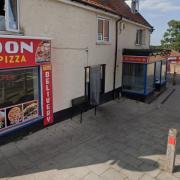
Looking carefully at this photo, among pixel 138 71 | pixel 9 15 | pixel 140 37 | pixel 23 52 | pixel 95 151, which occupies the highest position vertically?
pixel 140 37

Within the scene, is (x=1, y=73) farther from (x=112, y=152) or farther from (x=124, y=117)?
(x=124, y=117)

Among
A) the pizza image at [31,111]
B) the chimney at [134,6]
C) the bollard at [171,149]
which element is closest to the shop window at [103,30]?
the pizza image at [31,111]

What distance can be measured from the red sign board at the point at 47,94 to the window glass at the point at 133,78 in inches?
271

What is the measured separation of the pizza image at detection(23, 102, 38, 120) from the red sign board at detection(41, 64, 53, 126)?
0.35 meters

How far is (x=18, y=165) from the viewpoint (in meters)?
5.76

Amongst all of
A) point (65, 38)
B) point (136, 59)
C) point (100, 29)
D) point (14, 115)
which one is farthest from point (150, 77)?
point (14, 115)

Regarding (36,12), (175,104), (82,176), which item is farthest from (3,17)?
(175,104)

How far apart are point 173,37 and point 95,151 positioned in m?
48.3

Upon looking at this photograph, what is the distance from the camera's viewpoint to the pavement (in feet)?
18.1

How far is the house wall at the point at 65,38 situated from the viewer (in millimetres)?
7117

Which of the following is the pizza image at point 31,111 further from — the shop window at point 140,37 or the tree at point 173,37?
the tree at point 173,37

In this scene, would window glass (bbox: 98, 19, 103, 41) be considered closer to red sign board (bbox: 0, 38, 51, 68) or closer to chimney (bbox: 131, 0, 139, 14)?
red sign board (bbox: 0, 38, 51, 68)

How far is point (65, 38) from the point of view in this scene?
849 cm

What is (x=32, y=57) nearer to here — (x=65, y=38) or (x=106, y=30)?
(x=65, y=38)
